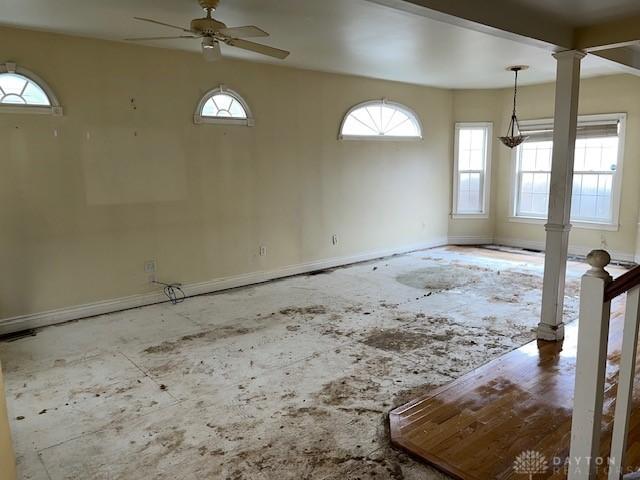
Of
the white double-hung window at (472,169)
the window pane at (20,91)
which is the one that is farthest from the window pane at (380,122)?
the window pane at (20,91)

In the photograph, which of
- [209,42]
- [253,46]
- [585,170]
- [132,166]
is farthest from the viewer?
[585,170]

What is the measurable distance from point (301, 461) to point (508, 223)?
702 centimetres

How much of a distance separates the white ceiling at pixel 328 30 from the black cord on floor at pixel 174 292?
2.55 m

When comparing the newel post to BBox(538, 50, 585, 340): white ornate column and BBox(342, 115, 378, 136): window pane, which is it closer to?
BBox(538, 50, 585, 340): white ornate column

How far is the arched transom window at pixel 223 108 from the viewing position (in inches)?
208

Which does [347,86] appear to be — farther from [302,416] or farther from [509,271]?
[302,416]

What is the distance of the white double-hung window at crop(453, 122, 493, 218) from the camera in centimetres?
826

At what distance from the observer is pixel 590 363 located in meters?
1.69

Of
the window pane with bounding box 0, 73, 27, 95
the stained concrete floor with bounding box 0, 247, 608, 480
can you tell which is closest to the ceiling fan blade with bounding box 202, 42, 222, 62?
the window pane with bounding box 0, 73, 27, 95

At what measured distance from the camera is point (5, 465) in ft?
6.00

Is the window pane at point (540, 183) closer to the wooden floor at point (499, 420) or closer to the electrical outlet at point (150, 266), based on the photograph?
the wooden floor at point (499, 420)

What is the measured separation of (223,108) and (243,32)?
2335 mm

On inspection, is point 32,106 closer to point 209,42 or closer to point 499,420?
point 209,42

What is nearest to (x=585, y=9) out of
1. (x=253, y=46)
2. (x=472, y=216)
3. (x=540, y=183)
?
Result: (x=253, y=46)
